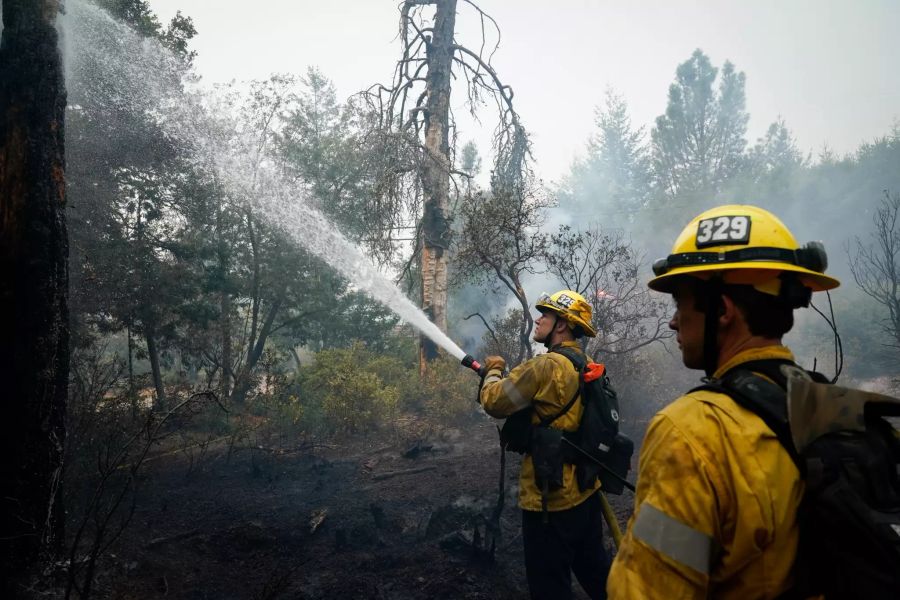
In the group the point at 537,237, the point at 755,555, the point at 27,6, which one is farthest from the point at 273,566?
the point at 537,237

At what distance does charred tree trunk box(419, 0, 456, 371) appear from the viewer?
1314 cm

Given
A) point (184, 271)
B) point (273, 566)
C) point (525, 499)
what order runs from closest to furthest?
point (525, 499) → point (273, 566) → point (184, 271)

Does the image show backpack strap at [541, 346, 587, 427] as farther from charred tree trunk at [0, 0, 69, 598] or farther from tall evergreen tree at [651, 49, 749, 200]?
tall evergreen tree at [651, 49, 749, 200]

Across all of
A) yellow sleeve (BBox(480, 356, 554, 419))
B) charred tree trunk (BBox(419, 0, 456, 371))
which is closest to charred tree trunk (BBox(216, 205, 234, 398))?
charred tree trunk (BBox(419, 0, 456, 371))

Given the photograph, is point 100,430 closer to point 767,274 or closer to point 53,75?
point 53,75

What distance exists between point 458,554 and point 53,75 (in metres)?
6.28

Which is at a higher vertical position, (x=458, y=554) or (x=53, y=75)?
(x=53, y=75)

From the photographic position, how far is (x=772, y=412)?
4.07ft

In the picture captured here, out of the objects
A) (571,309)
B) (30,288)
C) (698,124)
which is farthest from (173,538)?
(698,124)

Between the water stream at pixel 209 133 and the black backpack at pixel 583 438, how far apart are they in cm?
222

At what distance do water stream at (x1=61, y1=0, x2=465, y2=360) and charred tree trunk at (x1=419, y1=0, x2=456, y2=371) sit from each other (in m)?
1.19

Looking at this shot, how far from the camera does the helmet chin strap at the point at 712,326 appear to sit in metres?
1.55

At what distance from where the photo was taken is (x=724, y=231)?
157 cm

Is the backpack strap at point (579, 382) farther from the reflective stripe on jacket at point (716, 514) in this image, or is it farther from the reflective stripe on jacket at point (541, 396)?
the reflective stripe on jacket at point (716, 514)
